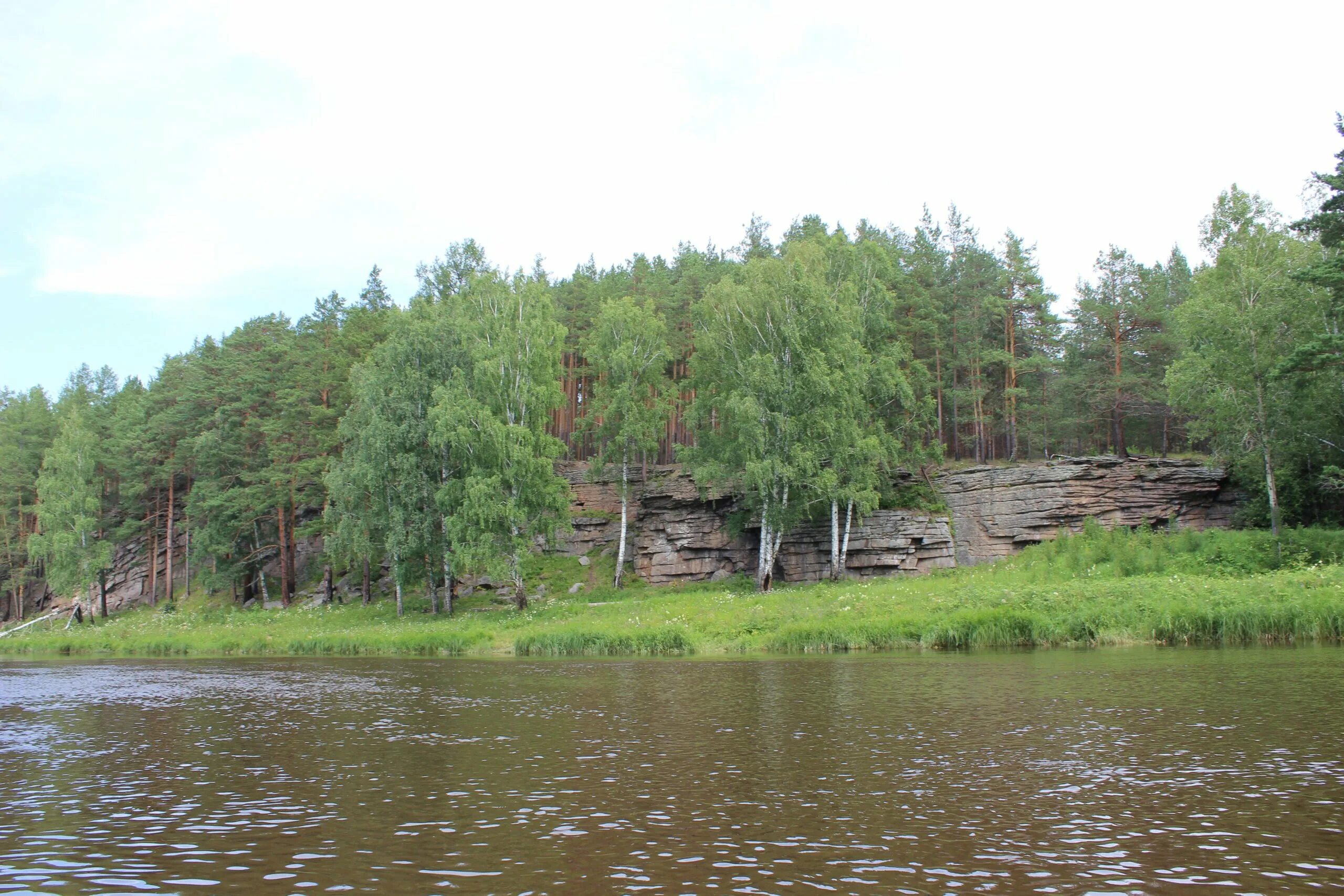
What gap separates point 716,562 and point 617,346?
14.0 m

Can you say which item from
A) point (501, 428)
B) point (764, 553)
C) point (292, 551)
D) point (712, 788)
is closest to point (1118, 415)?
→ point (764, 553)

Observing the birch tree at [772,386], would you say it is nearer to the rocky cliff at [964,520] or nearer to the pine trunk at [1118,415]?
the rocky cliff at [964,520]

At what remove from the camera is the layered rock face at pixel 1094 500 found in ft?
143

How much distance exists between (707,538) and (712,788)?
3980cm

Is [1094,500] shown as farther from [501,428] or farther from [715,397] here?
[501,428]

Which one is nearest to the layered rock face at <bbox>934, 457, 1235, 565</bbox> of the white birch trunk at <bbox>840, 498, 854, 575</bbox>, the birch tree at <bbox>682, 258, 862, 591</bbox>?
the white birch trunk at <bbox>840, 498, 854, 575</bbox>

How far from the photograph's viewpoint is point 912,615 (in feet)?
90.0

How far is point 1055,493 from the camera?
43.9 m

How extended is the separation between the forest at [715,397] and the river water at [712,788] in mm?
23067

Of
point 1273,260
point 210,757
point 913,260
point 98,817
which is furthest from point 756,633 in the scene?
point 913,260

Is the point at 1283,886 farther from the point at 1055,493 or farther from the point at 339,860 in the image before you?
the point at 1055,493

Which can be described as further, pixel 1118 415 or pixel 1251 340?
pixel 1118 415

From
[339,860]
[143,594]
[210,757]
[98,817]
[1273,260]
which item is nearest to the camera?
[339,860]

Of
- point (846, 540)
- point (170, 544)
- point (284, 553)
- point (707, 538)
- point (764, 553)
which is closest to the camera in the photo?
point (764, 553)
